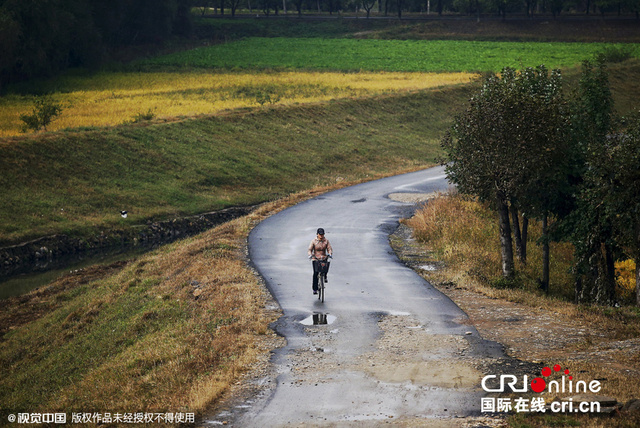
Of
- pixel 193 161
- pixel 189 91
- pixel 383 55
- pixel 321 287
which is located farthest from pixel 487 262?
pixel 383 55

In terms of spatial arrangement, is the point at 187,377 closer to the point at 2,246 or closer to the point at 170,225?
the point at 2,246

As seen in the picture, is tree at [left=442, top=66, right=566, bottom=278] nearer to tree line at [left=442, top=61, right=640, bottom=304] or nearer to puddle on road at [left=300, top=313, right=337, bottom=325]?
tree line at [left=442, top=61, right=640, bottom=304]

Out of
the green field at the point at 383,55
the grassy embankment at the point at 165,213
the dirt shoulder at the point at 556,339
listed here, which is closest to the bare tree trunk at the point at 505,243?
the dirt shoulder at the point at 556,339

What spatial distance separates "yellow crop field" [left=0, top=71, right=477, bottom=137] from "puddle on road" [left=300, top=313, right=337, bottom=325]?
111 feet

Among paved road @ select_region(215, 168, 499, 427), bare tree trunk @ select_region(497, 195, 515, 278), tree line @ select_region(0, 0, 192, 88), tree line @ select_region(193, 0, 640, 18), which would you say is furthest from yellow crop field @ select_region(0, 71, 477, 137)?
tree line @ select_region(193, 0, 640, 18)

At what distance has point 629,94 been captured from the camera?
8038cm

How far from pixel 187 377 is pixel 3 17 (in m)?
63.2

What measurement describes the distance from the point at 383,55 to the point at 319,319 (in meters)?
94.4

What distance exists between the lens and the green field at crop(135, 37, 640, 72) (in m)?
97.6

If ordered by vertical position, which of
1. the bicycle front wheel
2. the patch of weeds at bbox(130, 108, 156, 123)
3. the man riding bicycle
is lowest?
the bicycle front wheel

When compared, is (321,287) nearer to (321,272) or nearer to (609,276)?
(321,272)

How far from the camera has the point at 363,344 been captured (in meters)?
16.3

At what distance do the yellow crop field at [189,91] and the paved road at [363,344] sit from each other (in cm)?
2950

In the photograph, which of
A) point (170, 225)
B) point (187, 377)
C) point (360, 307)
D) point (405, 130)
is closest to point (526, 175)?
point (360, 307)
